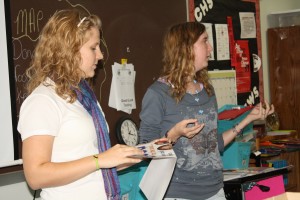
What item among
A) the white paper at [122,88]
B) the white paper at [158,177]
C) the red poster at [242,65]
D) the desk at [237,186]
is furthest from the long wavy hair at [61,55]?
the red poster at [242,65]

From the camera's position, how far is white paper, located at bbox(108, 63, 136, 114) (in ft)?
10.0

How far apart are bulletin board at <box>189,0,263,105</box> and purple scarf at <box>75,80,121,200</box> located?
224cm

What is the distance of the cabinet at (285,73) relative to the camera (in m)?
4.91

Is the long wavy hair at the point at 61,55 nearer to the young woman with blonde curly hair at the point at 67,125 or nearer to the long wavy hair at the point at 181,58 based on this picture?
the young woman with blonde curly hair at the point at 67,125

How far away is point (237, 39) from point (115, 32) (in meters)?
1.77

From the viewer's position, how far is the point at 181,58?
2355 millimetres

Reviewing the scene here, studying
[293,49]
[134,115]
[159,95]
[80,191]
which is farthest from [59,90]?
[293,49]

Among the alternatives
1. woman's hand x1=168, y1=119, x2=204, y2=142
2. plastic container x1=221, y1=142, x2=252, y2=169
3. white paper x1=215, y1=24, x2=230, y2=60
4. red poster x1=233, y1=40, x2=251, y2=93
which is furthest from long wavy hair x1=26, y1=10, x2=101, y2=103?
red poster x1=233, y1=40, x2=251, y2=93

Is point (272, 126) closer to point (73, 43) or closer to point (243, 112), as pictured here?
point (243, 112)

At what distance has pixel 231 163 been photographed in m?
3.38

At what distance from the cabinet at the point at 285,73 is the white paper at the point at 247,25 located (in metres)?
0.38

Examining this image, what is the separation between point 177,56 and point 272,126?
2.80 m

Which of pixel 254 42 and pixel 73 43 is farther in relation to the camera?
pixel 254 42

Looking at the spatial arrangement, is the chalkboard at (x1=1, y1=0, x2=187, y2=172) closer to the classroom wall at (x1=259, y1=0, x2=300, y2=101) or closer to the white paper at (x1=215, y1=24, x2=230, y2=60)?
the white paper at (x1=215, y1=24, x2=230, y2=60)
